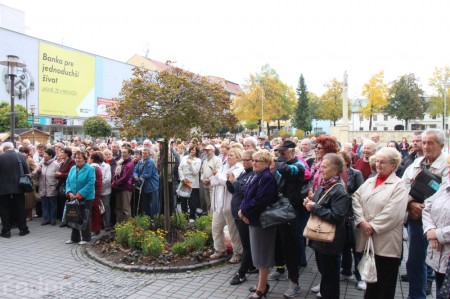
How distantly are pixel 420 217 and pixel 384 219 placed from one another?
0.54m

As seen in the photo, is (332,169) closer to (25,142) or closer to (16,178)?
(16,178)

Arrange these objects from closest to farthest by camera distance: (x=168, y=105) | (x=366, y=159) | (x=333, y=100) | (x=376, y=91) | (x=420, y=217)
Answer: (x=420, y=217) < (x=168, y=105) < (x=366, y=159) < (x=376, y=91) < (x=333, y=100)

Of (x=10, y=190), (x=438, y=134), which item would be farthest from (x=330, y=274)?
(x=10, y=190)

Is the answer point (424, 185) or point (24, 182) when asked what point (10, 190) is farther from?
point (424, 185)

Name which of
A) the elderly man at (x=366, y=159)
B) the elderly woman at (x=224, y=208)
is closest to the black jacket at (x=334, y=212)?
the elderly woman at (x=224, y=208)

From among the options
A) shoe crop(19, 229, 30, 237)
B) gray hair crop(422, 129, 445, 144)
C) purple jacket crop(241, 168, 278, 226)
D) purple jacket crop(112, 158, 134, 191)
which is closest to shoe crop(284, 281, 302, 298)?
purple jacket crop(241, 168, 278, 226)

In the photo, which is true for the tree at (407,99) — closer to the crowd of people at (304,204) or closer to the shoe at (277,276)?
the crowd of people at (304,204)

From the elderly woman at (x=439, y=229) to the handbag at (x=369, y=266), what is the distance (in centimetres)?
51

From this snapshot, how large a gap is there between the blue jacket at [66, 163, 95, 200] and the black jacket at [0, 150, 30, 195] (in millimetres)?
1404

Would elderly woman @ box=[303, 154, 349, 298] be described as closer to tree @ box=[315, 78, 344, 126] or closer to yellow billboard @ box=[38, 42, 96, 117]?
yellow billboard @ box=[38, 42, 96, 117]

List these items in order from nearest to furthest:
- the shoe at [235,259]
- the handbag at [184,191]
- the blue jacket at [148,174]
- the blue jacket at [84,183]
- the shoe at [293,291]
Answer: the shoe at [293,291], the shoe at [235,259], the blue jacket at [84,183], the blue jacket at [148,174], the handbag at [184,191]

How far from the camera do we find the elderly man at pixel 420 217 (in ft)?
13.4

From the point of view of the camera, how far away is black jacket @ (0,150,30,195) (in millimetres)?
7648

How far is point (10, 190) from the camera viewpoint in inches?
303
